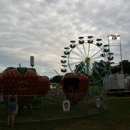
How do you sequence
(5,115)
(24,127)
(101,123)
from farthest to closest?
(5,115), (101,123), (24,127)

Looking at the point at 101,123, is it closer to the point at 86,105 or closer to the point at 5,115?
the point at 86,105

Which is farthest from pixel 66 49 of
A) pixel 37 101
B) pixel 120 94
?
pixel 37 101

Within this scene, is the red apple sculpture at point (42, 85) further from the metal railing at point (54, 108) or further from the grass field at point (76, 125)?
the grass field at point (76, 125)

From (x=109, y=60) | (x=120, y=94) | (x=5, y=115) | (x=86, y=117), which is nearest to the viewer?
(x=5, y=115)

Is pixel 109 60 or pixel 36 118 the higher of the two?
pixel 109 60

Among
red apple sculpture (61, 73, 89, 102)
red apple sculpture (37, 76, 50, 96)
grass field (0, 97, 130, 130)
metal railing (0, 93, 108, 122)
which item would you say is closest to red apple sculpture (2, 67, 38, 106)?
metal railing (0, 93, 108, 122)

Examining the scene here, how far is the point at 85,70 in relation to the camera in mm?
35750

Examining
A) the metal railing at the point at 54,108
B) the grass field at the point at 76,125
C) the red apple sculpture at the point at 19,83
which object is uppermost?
the red apple sculpture at the point at 19,83

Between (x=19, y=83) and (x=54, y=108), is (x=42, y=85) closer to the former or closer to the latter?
(x=19, y=83)

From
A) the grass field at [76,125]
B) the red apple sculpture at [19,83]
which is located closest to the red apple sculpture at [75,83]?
the red apple sculpture at [19,83]

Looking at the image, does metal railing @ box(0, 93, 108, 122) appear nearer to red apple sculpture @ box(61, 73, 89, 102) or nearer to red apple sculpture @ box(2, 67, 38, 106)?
red apple sculpture @ box(2, 67, 38, 106)

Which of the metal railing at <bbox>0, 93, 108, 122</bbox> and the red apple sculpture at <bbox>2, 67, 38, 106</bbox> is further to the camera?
the red apple sculpture at <bbox>2, 67, 38, 106</bbox>

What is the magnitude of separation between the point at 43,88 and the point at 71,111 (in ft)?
36.5

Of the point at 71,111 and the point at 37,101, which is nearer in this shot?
the point at 71,111
